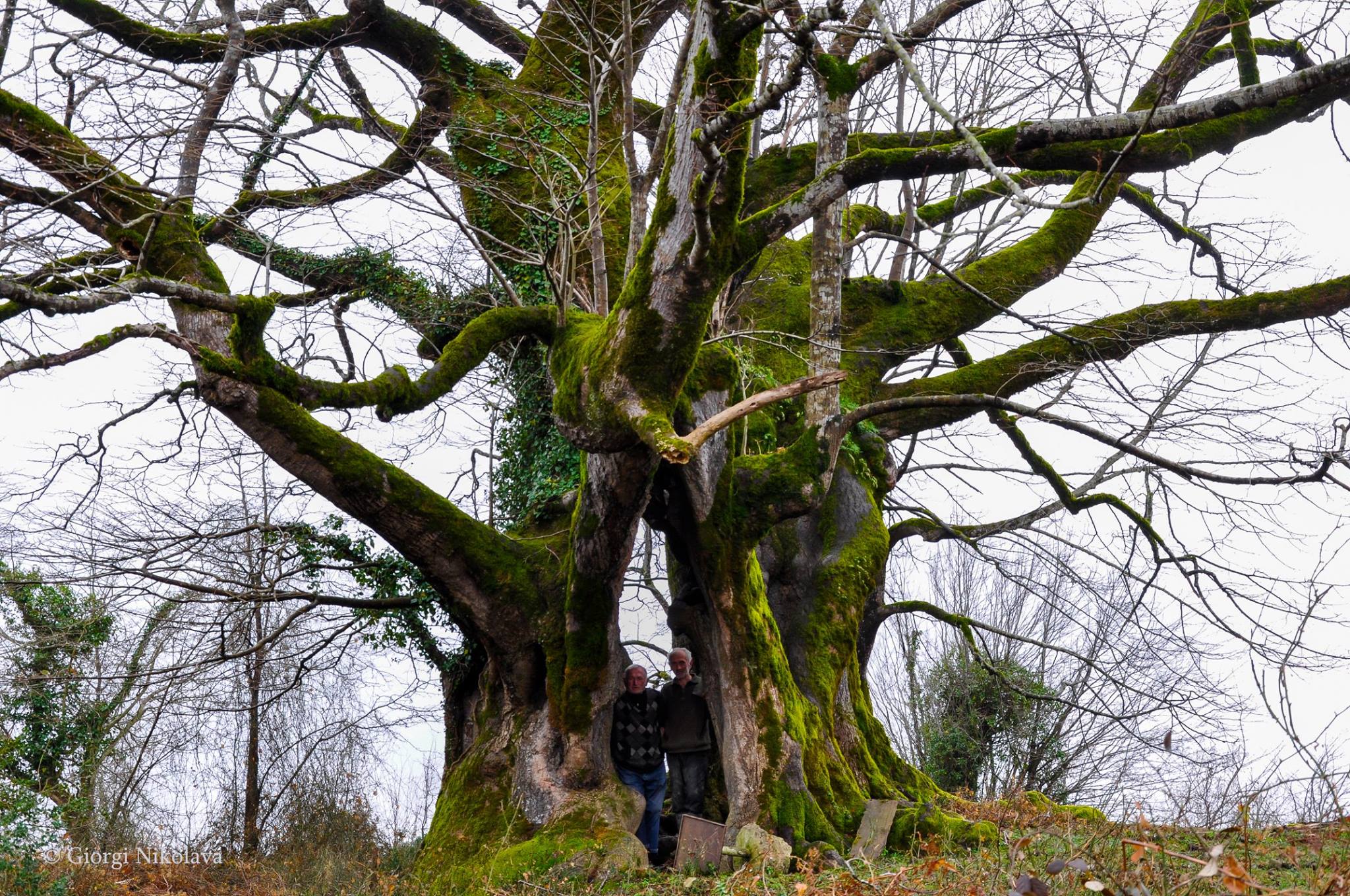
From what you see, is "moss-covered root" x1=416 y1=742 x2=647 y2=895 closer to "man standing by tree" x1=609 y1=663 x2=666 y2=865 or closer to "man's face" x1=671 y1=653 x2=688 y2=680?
"man standing by tree" x1=609 y1=663 x2=666 y2=865

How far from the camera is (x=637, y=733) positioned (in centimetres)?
863

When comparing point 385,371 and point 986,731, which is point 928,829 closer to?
point 385,371

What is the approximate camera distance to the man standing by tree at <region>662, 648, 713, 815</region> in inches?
352

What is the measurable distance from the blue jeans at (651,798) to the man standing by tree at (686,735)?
30 centimetres

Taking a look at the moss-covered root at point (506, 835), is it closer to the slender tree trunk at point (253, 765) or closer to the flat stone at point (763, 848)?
the flat stone at point (763, 848)

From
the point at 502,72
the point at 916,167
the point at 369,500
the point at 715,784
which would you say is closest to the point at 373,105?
the point at 502,72

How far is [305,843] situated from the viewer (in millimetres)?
11766

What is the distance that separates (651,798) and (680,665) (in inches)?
44.8

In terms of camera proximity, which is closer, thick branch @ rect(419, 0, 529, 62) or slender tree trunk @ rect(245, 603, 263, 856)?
thick branch @ rect(419, 0, 529, 62)

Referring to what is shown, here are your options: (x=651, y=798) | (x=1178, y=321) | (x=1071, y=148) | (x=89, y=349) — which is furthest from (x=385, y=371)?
(x=1178, y=321)

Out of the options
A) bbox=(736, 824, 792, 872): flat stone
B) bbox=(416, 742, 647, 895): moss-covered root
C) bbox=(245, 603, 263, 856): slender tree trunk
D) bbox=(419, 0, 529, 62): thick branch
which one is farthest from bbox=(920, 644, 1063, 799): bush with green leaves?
bbox=(419, 0, 529, 62): thick branch

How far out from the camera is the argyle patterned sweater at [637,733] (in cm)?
854

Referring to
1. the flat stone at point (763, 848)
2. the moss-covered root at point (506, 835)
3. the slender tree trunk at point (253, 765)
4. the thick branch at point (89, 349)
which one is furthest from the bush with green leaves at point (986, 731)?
the thick branch at point (89, 349)

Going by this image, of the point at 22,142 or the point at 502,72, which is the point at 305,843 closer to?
the point at 22,142
